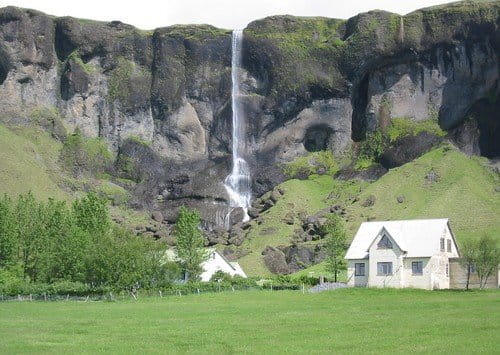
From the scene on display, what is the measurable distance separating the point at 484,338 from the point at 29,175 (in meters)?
136

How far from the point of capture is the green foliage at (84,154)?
18175cm

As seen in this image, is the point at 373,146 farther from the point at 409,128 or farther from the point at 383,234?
the point at 383,234

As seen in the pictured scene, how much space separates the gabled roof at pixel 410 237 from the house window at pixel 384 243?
64 centimetres

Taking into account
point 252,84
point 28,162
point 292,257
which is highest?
point 252,84

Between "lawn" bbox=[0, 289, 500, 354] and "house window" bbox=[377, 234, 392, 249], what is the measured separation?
49.3 feet

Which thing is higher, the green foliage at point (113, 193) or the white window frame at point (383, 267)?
the green foliage at point (113, 193)

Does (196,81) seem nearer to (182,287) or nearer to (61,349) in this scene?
(182,287)

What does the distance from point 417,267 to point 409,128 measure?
94812 mm

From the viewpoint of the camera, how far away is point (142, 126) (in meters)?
196

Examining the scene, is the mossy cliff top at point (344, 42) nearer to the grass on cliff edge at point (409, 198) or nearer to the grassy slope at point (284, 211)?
the grassy slope at point (284, 211)

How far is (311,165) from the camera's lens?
595 feet

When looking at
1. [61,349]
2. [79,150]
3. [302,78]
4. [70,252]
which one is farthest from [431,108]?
[61,349]

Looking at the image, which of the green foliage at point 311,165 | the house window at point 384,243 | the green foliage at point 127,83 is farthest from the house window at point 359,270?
the green foliage at point 127,83

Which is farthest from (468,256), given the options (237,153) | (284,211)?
(237,153)
